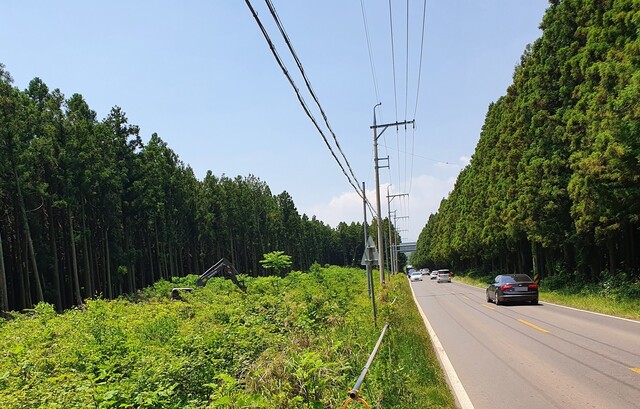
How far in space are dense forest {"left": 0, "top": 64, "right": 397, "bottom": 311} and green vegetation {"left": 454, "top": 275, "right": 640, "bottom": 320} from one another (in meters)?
30.9

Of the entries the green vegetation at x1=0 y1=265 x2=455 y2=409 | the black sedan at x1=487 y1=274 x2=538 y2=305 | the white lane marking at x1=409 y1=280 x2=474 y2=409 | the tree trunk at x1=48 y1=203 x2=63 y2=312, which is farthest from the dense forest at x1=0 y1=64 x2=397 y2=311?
the black sedan at x1=487 y1=274 x2=538 y2=305

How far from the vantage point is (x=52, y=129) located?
102 ft

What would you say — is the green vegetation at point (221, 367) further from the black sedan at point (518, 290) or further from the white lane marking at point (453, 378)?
the black sedan at point (518, 290)

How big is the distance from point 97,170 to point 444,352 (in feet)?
108

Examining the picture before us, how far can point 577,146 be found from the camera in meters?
22.1

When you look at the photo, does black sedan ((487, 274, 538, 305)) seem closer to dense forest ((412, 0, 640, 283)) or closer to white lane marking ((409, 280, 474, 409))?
dense forest ((412, 0, 640, 283))

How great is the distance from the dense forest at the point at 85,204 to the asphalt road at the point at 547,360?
26.4 m

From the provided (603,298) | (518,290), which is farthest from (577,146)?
(518,290)

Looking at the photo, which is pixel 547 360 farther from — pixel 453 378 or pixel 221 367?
pixel 221 367

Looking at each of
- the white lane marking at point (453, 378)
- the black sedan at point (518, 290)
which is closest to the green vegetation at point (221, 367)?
the white lane marking at point (453, 378)

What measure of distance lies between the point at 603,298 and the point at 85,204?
4029 centimetres

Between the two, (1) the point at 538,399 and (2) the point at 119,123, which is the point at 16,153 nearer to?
(2) the point at 119,123

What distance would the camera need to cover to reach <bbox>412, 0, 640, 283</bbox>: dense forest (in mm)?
16875

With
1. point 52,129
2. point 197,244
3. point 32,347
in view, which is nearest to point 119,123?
point 52,129
